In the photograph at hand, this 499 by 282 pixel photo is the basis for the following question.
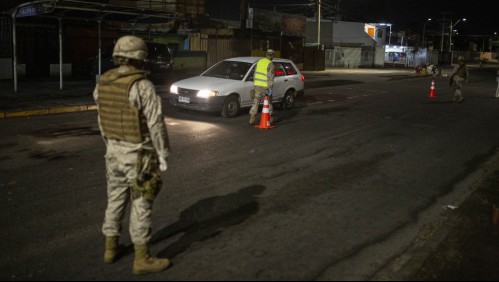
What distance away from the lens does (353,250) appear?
15.6 feet

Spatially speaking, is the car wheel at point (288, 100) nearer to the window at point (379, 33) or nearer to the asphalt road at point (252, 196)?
the asphalt road at point (252, 196)

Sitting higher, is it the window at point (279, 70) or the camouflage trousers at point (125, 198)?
the window at point (279, 70)

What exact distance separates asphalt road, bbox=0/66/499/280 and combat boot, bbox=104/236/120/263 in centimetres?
7

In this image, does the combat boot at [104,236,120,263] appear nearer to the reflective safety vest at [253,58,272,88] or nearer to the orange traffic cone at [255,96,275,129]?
the orange traffic cone at [255,96,275,129]

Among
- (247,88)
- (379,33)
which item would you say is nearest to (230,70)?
(247,88)

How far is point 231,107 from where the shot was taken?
503 inches

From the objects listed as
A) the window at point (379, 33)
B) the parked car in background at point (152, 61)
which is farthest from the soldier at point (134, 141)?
the window at point (379, 33)

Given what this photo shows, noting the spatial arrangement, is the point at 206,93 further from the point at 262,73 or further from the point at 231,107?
the point at 262,73

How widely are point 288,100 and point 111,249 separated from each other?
11.1 meters

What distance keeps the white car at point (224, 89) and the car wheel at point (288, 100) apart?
9.6 inches

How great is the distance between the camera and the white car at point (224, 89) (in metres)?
12.3

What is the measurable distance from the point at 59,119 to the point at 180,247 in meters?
8.64

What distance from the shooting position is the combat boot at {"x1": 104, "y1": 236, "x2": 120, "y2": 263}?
13.8 feet

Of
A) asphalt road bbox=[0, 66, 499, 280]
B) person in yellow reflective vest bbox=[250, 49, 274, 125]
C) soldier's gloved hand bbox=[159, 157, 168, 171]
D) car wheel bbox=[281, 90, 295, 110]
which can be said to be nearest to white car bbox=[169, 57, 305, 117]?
car wheel bbox=[281, 90, 295, 110]
